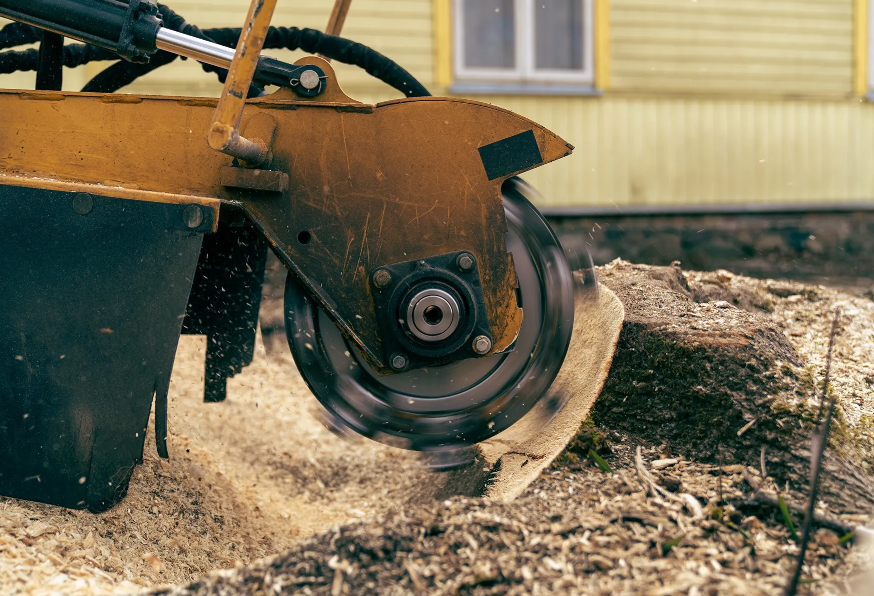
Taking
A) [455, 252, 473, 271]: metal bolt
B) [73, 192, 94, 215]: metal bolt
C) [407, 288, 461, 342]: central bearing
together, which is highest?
[73, 192, 94, 215]: metal bolt

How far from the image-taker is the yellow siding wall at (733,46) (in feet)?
23.8

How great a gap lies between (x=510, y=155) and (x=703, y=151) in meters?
5.82

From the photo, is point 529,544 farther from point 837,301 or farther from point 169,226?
point 837,301

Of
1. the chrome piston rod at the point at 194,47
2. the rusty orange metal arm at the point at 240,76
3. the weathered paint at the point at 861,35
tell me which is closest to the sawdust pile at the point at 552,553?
the rusty orange metal arm at the point at 240,76

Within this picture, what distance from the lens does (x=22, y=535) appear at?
2.02m

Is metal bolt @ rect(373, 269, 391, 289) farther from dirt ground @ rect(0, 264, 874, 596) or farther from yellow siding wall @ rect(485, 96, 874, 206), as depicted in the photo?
yellow siding wall @ rect(485, 96, 874, 206)

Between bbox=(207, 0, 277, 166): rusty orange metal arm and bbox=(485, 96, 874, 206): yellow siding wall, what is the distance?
17.3ft

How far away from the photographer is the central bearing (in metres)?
2.26

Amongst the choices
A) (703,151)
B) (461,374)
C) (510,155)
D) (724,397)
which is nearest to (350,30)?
(703,151)

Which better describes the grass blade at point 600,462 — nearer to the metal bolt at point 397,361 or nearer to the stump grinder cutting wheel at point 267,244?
the stump grinder cutting wheel at point 267,244

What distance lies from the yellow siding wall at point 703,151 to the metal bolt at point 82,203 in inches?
208

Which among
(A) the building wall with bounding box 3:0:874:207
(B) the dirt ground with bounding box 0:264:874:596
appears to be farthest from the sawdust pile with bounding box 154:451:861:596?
(A) the building wall with bounding box 3:0:874:207

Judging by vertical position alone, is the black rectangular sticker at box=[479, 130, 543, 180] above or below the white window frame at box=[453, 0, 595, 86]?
below

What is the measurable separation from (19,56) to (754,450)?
281 cm
